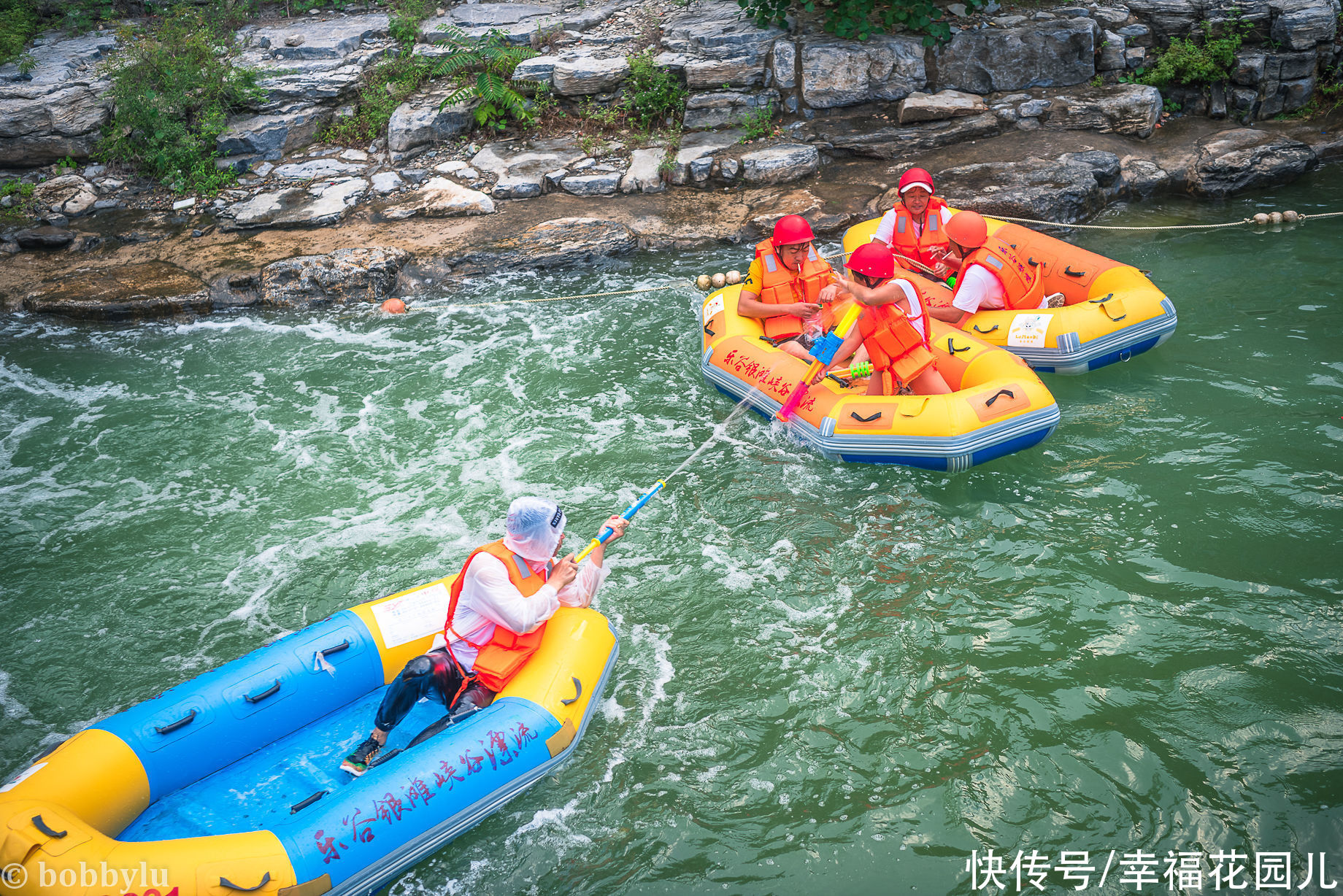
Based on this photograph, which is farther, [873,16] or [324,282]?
[873,16]

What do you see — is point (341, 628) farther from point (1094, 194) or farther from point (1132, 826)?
point (1094, 194)

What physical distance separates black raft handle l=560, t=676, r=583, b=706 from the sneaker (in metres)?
0.83

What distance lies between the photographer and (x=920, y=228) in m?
6.69

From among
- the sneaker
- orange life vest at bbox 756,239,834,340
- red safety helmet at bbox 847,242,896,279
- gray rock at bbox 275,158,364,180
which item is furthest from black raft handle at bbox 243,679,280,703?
gray rock at bbox 275,158,364,180

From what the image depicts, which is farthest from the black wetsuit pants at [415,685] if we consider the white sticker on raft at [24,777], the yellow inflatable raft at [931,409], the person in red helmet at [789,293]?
the person in red helmet at [789,293]

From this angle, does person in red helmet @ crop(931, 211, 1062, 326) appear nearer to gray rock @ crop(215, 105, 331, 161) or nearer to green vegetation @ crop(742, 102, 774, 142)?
green vegetation @ crop(742, 102, 774, 142)

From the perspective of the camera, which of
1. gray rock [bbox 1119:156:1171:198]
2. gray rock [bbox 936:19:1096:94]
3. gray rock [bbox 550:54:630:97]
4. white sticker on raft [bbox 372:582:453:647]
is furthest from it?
gray rock [bbox 550:54:630:97]

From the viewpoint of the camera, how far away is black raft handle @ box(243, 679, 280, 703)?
3.58 metres

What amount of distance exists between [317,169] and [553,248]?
11.8ft

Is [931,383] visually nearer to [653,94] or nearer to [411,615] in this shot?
[411,615]

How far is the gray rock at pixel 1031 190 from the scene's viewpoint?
8477 millimetres

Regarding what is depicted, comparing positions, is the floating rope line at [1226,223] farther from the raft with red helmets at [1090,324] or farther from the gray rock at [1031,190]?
the raft with red helmets at [1090,324]

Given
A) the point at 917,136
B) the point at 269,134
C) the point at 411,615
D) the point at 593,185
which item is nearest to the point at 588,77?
the point at 593,185

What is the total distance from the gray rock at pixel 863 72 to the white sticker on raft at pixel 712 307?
14.8 ft
